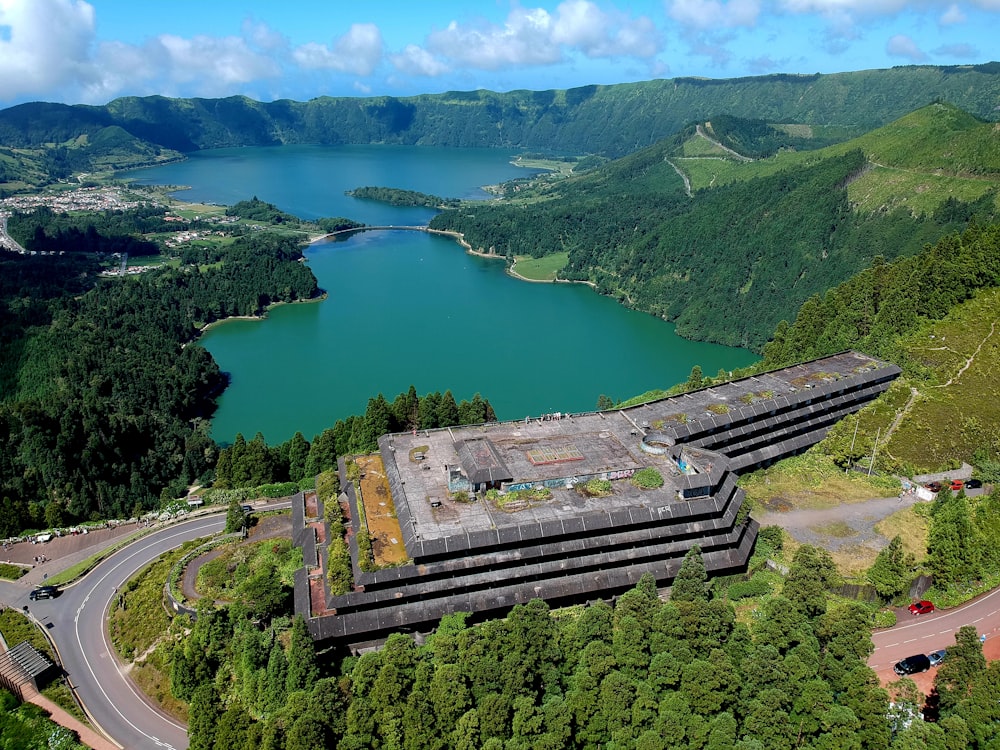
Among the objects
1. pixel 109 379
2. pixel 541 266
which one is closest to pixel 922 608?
pixel 109 379

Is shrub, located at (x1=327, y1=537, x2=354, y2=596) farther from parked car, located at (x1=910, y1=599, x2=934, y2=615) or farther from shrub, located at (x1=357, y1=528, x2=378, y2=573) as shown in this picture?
parked car, located at (x1=910, y1=599, x2=934, y2=615)

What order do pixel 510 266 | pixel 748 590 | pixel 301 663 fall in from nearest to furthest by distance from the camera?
pixel 301 663 < pixel 748 590 < pixel 510 266

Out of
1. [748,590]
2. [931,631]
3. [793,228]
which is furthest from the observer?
[793,228]

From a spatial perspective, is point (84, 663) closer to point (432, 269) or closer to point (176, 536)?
point (176, 536)

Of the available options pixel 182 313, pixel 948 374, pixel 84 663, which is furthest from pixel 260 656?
pixel 182 313

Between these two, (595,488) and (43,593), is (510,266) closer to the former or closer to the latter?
(595,488)

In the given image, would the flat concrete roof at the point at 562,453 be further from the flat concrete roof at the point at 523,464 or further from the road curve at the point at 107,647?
the road curve at the point at 107,647
